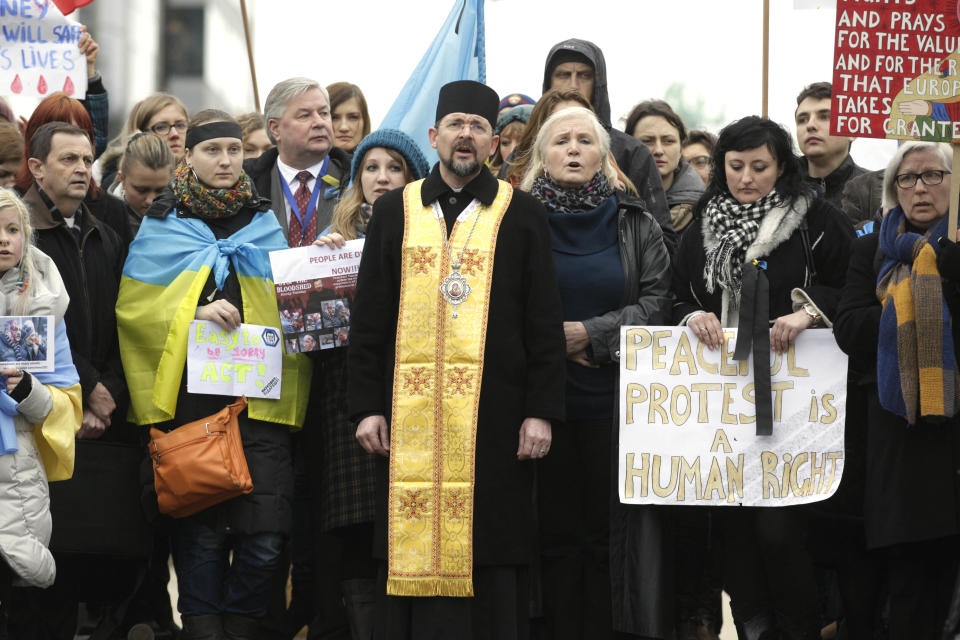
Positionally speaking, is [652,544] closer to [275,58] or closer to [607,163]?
[607,163]

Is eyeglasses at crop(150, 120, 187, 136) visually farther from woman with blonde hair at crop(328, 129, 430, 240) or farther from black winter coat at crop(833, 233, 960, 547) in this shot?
black winter coat at crop(833, 233, 960, 547)

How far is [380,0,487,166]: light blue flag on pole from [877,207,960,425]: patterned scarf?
3.03 m

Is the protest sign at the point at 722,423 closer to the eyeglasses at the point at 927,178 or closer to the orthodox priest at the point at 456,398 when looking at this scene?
the orthodox priest at the point at 456,398

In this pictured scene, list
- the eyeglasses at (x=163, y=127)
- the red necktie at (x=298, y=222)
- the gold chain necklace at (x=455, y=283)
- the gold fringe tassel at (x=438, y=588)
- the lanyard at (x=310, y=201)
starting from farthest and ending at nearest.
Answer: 1. the eyeglasses at (x=163, y=127)
2. the lanyard at (x=310, y=201)
3. the red necktie at (x=298, y=222)
4. the gold chain necklace at (x=455, y=283)
5. the gold fringe tassel at (x=438, y=588)

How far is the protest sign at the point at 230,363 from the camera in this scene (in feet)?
20.7

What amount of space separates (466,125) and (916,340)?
6.74 feet

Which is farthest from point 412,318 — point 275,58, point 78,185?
point 275,58

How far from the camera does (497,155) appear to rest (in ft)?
26.2

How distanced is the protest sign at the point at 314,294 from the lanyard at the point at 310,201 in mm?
687

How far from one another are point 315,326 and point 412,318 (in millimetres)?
593

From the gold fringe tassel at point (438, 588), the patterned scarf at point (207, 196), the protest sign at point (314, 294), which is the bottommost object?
the gold fringe tassel at point (438, 588)

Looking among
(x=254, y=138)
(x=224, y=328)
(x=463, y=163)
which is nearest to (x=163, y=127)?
(x=254, y=138)

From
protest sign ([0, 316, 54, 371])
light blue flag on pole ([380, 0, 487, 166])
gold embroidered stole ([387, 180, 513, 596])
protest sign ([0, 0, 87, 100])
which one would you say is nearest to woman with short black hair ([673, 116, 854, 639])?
gold embroidered stole ([387, 180, 513, 596])

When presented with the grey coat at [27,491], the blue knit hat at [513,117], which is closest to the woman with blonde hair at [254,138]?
the blue knit hat at [513,117]
